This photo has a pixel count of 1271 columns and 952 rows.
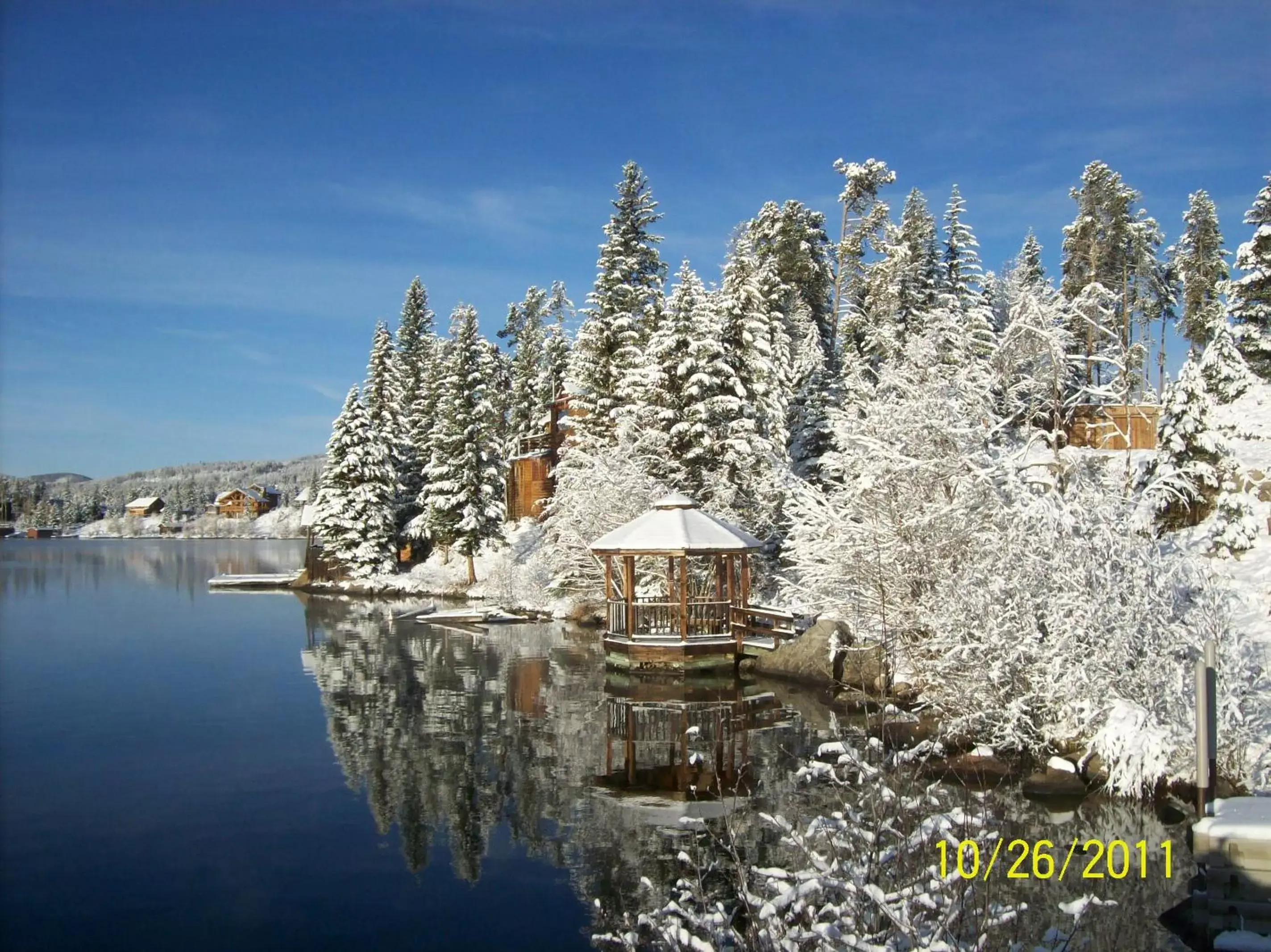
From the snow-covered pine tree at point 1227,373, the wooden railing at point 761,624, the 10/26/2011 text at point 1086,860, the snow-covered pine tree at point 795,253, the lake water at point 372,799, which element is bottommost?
the lake water at point 372,799

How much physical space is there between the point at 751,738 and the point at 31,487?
191469 millimetres

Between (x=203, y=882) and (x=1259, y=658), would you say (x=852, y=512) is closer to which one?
(x=1259, y=658)

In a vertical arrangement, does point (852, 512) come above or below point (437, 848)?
above

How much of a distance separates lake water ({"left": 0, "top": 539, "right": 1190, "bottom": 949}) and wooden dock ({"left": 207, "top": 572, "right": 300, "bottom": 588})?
25130 mm

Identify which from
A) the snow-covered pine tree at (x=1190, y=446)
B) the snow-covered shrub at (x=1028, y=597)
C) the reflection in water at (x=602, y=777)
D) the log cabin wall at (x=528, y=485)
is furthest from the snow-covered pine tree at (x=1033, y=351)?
the log cabin wall at (x=528, y=485)

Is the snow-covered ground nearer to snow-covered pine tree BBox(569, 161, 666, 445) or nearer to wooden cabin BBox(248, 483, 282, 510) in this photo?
wooden cabin BBox(248, 483, 282, 510)

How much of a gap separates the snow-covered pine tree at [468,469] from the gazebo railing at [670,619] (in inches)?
802

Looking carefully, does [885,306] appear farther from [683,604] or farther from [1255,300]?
[683,604]

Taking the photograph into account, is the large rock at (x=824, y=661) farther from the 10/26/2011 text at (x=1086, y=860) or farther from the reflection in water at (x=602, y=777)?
the 10/26/2011 text at (x=1086, y=860)

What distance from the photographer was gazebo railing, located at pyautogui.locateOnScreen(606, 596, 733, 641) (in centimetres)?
2400

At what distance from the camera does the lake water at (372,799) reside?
9.28 m

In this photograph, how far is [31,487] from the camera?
171750mm

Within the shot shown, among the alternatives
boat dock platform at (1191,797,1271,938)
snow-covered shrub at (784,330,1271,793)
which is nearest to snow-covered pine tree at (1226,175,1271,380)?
snow-covered shrub at (784,330,1271,793)

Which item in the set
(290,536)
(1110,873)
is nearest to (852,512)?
(1110,873)
